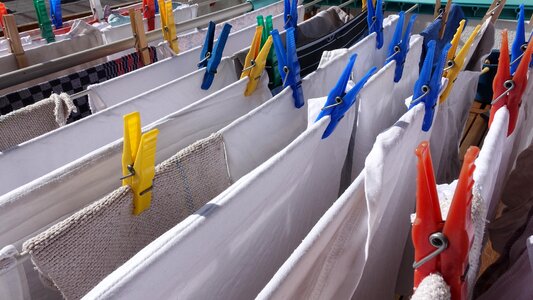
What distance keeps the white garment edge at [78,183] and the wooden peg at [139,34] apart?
0.32m

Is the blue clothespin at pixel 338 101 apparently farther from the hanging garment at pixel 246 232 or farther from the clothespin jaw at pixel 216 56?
the clothespin jaw at pixel 216 56

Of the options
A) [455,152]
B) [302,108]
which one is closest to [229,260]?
[302,108]

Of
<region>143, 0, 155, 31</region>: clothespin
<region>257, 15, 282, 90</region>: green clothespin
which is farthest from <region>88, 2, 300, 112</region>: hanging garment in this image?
<region>143, 0, 155, 31</region>: clothespin

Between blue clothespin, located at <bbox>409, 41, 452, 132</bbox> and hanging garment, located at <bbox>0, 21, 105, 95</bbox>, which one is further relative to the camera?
hanging garment, located at <bbox>0, 21, 105, 95</bbox>

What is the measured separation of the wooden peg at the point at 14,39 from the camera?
2.55 ft

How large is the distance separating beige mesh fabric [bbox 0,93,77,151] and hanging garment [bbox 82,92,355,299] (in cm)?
39

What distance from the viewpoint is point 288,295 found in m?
0.35

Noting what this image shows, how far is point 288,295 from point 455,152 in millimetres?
644

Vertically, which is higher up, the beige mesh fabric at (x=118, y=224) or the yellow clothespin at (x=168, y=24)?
the yellow clothespin at (x=168, y=24)

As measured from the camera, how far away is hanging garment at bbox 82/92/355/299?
345 mm

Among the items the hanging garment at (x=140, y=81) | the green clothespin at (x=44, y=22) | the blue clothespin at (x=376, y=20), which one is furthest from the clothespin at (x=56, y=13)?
the blue clothespin at (x=376, y=20)

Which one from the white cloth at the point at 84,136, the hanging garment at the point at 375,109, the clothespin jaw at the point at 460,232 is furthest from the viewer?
the hanging garment at the point at 375,109

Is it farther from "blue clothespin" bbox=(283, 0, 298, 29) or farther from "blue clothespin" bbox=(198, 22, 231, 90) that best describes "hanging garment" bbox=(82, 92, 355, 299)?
"blue clothespin" bbox=(283, 0, 298, 29)

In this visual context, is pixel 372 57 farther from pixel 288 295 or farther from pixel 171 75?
pixel 288 295
